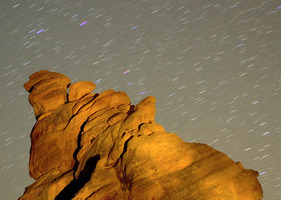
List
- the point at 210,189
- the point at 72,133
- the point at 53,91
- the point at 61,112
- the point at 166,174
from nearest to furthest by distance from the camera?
the point at 210,189 < the point at 166,174 < the point at 72,133 < the point at 61,112 < the point at 53,91

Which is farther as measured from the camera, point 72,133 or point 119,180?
point 72,133

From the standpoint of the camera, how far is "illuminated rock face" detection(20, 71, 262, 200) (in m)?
15.8

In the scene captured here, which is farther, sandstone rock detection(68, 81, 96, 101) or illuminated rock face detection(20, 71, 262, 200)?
sandstone rock detection(68, 81, 96, 101)

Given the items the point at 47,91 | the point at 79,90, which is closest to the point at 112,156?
the point at 79,90

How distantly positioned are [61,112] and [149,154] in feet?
31.4

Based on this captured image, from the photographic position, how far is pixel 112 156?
1836 centimetres

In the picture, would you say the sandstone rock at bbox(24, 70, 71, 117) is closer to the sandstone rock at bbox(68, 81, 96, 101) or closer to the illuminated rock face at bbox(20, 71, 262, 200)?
the illuminated rock face at bbox(20, 71, 262, 200)

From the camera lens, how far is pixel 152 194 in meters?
15.6

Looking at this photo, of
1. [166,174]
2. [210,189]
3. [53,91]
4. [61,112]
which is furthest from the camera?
[53,91]

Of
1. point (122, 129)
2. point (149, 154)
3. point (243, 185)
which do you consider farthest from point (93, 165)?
point (243, 185)

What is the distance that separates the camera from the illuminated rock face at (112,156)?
52.0ft

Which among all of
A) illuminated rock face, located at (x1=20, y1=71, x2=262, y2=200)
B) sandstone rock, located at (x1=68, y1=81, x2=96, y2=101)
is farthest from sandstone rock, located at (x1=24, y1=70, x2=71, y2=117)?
sandstone rock, located at (x1=68, y1=81, x2=96, y2=101)

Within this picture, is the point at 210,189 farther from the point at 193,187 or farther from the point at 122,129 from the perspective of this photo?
the point at 122,129

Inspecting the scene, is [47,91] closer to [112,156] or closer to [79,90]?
[79,90]
